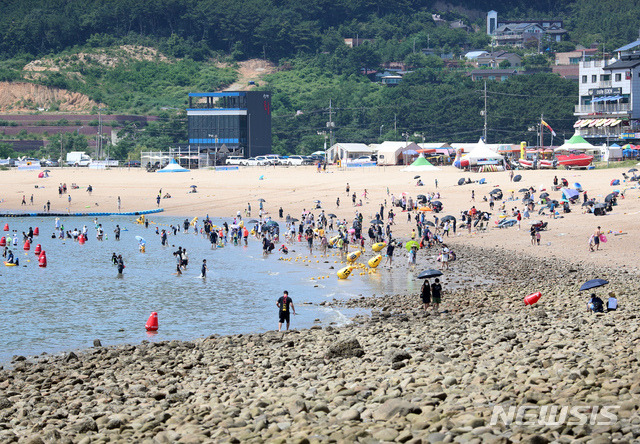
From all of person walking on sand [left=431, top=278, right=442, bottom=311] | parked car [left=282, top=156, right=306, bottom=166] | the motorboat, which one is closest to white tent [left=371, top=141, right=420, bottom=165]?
parked car [left=282, top=156, right=306, bottom=166]

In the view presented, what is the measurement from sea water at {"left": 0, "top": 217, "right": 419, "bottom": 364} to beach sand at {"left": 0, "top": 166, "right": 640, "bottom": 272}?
8.43 m

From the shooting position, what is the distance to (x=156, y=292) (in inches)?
1254

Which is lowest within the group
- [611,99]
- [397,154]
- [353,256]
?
[353,256]

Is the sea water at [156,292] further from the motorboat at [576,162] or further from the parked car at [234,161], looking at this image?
the parked car at [234,161]

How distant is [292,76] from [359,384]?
160 metres

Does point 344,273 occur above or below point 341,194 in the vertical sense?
below

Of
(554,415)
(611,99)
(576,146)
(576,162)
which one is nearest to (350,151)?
(576,146)

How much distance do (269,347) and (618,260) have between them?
17.4m

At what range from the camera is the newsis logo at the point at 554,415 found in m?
11.2

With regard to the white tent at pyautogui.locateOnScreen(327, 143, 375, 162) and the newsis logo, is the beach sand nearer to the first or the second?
the white tent at pyautogui.locateOnScreen(327, 143, 375, 162)

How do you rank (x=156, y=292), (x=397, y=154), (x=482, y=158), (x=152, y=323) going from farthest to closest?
(x=397, y=154) < (x=482, y=158) < (x=156, y=292) < (x=152, y=323)

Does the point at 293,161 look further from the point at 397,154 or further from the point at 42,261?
the point at 42,261

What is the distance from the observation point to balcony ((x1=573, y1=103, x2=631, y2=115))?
8994 centimetres

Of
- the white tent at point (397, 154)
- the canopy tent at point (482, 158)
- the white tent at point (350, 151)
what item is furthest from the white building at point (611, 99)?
the white tent at point (350, 151)
